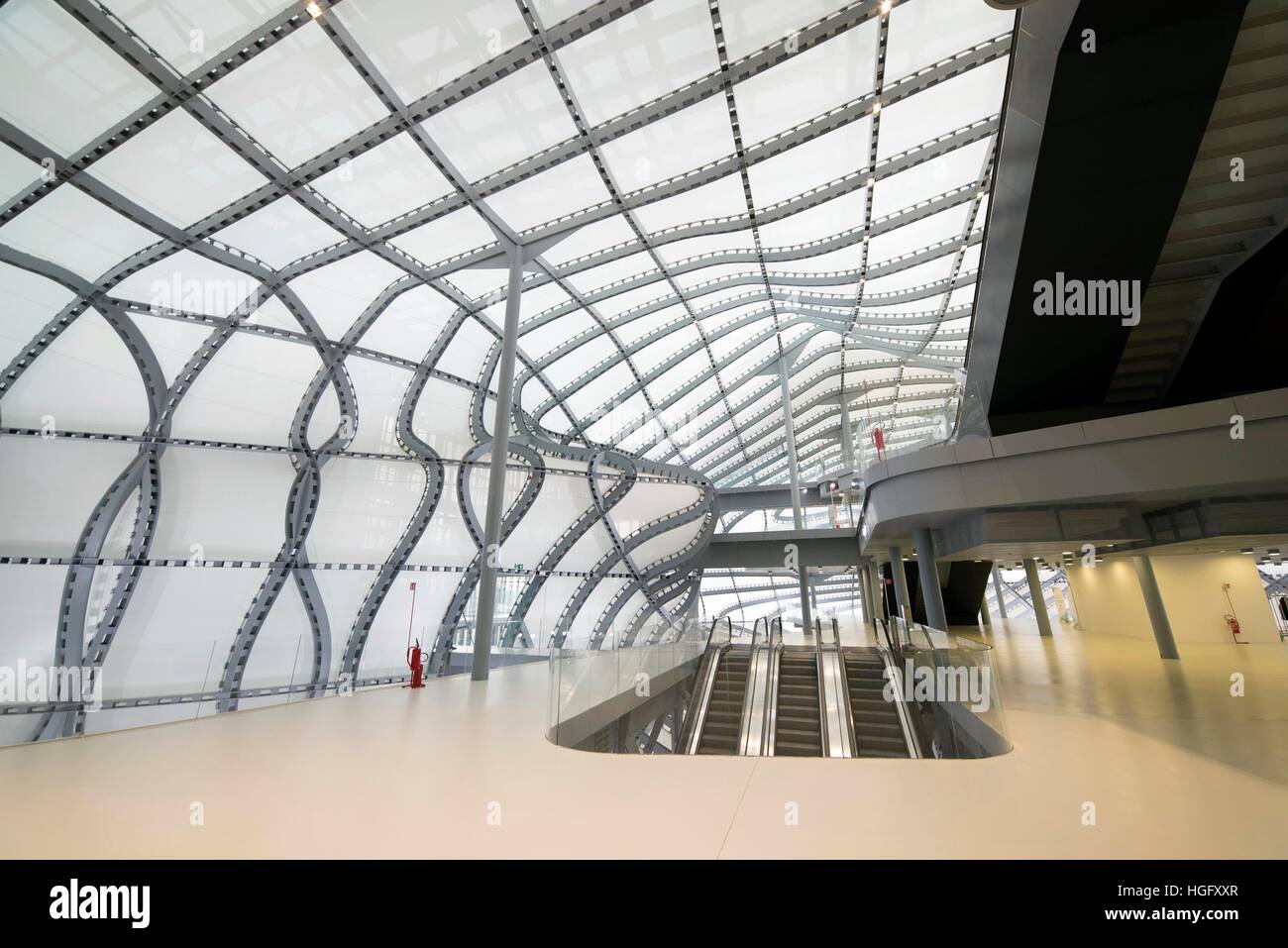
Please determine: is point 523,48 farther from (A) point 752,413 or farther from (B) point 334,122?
(A) point 752,413

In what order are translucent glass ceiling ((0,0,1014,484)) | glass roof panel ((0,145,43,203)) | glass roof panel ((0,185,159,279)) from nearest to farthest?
translucent glass ceiling ((0,0,1014,484)) < glass roof panel ((0,145,43,203)) < glass roof panel ((0,185,159,279))

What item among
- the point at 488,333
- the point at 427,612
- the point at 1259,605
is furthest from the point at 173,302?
the point at 1259,605

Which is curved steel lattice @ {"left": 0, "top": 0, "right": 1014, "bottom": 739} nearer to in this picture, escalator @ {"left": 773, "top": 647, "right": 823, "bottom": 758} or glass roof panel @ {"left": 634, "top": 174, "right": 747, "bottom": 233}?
glass roof panel @ {"left": 634, "top": 174, "right": 747, "bottom": 233}

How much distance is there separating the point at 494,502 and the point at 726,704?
7734mm

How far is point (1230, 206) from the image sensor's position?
282 inches

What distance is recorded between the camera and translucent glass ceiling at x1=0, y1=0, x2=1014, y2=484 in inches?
340

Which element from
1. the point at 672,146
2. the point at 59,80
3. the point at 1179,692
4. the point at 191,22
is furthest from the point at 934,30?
the point at 59,80

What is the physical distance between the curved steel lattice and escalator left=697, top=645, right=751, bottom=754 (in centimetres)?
300

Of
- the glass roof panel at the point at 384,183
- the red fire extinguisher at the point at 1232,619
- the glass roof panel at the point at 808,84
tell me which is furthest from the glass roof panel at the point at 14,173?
the red fire extinguisher at the point at 1232,619

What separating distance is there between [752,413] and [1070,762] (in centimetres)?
3012

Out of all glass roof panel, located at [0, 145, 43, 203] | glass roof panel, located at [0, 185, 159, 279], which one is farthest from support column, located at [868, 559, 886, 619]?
glass roof panel, located at [0, 145, 43, 203]

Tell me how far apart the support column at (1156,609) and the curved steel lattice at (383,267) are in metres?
7.39

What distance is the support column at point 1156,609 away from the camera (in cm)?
1443

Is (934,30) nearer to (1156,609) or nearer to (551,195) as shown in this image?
(551,195)
